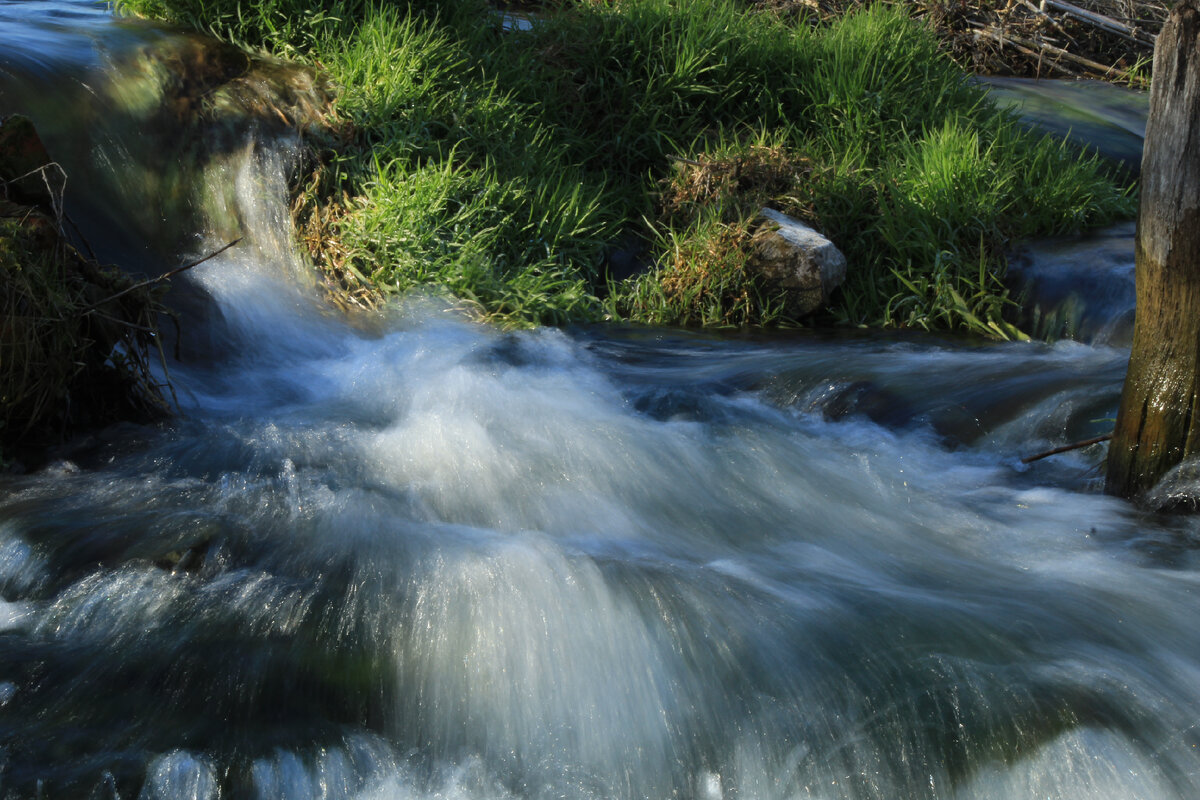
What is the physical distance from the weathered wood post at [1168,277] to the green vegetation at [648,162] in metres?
2.23

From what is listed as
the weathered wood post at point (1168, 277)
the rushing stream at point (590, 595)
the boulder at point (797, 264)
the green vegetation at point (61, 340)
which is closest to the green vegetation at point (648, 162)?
the boulder at point (797, 264)

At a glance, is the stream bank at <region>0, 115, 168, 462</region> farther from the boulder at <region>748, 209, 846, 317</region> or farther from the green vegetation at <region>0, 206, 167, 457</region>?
the boulder at <region>748, 209, 846, 317</region>

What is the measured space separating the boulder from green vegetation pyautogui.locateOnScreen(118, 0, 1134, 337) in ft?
0.37

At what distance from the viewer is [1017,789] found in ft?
6.88

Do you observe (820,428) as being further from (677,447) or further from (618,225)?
(618,225)

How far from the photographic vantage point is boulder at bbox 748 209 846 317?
18.1ft

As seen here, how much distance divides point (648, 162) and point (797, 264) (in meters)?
1.31

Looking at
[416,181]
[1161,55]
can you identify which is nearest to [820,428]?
[1161,55]

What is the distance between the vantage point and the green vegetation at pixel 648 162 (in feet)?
17.7

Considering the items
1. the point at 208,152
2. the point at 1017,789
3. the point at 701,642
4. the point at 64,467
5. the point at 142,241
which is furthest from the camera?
the point at 208,152

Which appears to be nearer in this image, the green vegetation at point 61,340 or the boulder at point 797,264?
the green vegetation at point 61,340

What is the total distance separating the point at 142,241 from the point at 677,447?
8.55 feet

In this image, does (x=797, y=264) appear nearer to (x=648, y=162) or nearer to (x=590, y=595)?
(x=648, y=162)

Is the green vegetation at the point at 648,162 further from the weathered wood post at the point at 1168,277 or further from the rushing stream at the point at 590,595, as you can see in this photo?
the weathered wood post at the point at 1168,277
